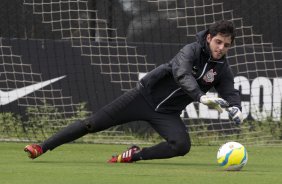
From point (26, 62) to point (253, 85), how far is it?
12.6 ft

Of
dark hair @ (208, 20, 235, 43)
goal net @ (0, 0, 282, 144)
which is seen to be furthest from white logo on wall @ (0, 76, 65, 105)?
dark hair @ (208, 20, 235, 43)

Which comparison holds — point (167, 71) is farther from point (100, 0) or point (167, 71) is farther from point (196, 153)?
point (100, 0)

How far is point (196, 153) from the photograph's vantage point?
1324cm

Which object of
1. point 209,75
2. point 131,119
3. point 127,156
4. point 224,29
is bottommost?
point 127,156

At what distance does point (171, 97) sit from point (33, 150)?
66.1 inches

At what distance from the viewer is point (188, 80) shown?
32.3 ft

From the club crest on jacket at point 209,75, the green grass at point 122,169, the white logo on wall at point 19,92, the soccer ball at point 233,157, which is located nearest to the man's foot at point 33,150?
the green grass at point 122,169

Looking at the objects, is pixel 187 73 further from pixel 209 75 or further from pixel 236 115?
pixel 236 115

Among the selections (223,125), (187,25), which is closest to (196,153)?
(223,125)

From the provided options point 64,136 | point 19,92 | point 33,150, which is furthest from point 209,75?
point 19,92

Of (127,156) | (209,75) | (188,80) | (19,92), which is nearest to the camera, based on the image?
(188,80)

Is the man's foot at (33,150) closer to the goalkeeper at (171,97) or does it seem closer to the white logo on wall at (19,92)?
the goalkeeper at (171,97)

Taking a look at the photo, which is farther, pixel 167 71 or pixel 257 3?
pixel 257 3

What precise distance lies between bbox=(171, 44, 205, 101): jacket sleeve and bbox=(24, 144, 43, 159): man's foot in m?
1.79
